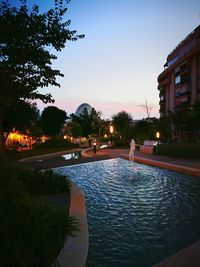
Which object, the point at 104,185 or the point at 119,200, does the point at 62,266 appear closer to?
the point at 119,200

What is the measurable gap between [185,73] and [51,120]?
96.8 feet

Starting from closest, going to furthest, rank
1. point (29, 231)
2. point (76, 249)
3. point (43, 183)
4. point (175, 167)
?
point (29, 231)
point (76, 249)
point (43, 183)
point (175, 167)

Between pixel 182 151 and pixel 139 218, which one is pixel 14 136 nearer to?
pixel 182 151

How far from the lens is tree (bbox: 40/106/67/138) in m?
49.5

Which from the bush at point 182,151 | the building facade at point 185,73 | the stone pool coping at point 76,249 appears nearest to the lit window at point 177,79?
the building facade at point 185,73

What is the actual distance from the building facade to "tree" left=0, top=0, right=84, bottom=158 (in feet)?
141

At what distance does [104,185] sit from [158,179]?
2820 mm

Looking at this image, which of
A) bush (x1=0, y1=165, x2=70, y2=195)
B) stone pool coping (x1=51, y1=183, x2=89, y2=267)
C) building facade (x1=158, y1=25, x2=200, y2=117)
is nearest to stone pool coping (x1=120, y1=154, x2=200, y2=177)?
bush (x1=0, y1=165, x2=70, y2=195)

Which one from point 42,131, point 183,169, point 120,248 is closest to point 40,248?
point 120,248

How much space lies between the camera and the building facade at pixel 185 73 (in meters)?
52.2

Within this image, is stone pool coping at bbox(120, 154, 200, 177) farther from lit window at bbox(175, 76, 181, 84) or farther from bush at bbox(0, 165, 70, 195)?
lit window at bbox(175, 76, 181, 84)

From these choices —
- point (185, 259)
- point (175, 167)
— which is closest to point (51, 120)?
point (175, 167)

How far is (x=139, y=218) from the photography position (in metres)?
7.25

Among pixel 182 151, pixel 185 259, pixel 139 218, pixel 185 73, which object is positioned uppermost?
pixel 185 73
